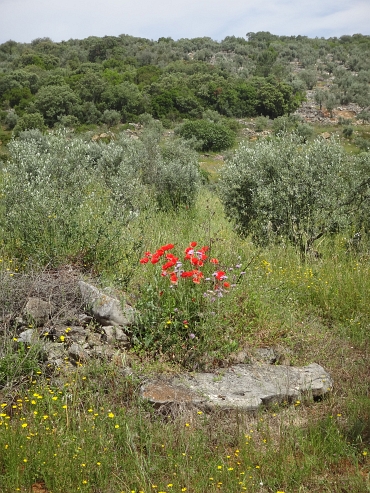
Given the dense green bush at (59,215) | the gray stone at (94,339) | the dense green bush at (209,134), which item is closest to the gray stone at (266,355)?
the gray stone at (94,339)

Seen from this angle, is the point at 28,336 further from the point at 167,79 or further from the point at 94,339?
the point at 167,79

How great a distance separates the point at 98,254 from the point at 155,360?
203 centimetres

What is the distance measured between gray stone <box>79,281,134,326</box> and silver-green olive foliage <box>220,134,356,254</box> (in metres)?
4.08

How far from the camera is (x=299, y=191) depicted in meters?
8.84

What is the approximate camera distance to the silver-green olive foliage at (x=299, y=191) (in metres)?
8.74

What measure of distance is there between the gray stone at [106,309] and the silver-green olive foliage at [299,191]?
13.4 feet

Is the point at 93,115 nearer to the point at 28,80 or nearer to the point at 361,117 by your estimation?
the point at 28,80

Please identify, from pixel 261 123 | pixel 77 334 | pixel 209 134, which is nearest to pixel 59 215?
pixel 77 334

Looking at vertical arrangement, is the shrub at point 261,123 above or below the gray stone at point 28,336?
above

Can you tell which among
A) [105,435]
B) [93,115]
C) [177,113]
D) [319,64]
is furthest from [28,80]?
[105,435]

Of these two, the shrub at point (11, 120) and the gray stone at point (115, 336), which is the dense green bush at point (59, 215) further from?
the shrub at point (11, 120)

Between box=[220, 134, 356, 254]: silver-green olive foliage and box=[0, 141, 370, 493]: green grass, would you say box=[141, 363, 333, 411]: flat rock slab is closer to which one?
box=[0, 141, 370, 493]: green grass

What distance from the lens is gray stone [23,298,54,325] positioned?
482 centimetres

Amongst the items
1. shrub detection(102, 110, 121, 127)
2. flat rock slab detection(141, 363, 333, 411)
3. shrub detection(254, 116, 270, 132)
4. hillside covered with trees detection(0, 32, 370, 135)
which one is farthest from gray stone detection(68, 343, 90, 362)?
shrub detection(254, 116, 270, 132)
